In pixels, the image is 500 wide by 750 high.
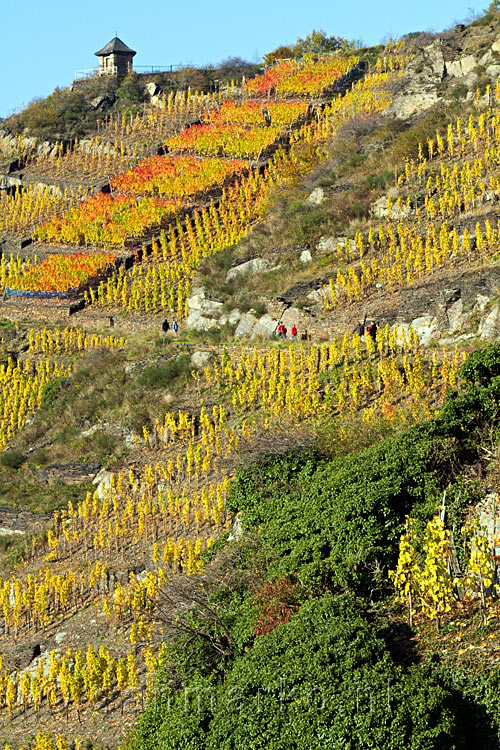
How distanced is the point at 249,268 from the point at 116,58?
35724mm

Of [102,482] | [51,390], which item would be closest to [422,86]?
[51,390]

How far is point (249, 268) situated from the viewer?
1253 inches

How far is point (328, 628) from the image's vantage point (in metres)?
12.0


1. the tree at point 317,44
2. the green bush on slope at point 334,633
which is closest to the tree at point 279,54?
the tree at point 317,44

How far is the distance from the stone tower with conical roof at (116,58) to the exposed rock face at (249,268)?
3448 centimetres

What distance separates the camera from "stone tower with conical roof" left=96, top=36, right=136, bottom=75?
6222 cm

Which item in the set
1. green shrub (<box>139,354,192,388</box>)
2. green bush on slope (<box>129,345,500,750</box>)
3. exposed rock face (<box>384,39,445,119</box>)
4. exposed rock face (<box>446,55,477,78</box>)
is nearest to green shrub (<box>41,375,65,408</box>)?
green shrub (<box>139,354,192,388</box>)

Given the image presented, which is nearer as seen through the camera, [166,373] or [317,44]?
[166,373]

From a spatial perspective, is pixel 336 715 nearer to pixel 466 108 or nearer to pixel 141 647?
pixel 141 647

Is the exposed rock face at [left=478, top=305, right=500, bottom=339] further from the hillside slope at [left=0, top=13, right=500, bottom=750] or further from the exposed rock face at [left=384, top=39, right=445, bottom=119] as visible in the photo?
the exposed rock face at [left=384, top=39, right=445, bottom=119]

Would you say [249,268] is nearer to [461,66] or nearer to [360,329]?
[360,329]

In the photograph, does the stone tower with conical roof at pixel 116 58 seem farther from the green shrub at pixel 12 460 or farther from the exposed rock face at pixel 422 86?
the green shrub at pixel 12 460

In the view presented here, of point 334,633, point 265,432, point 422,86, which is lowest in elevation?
point 334,633

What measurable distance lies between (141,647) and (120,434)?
8889 millimetres
